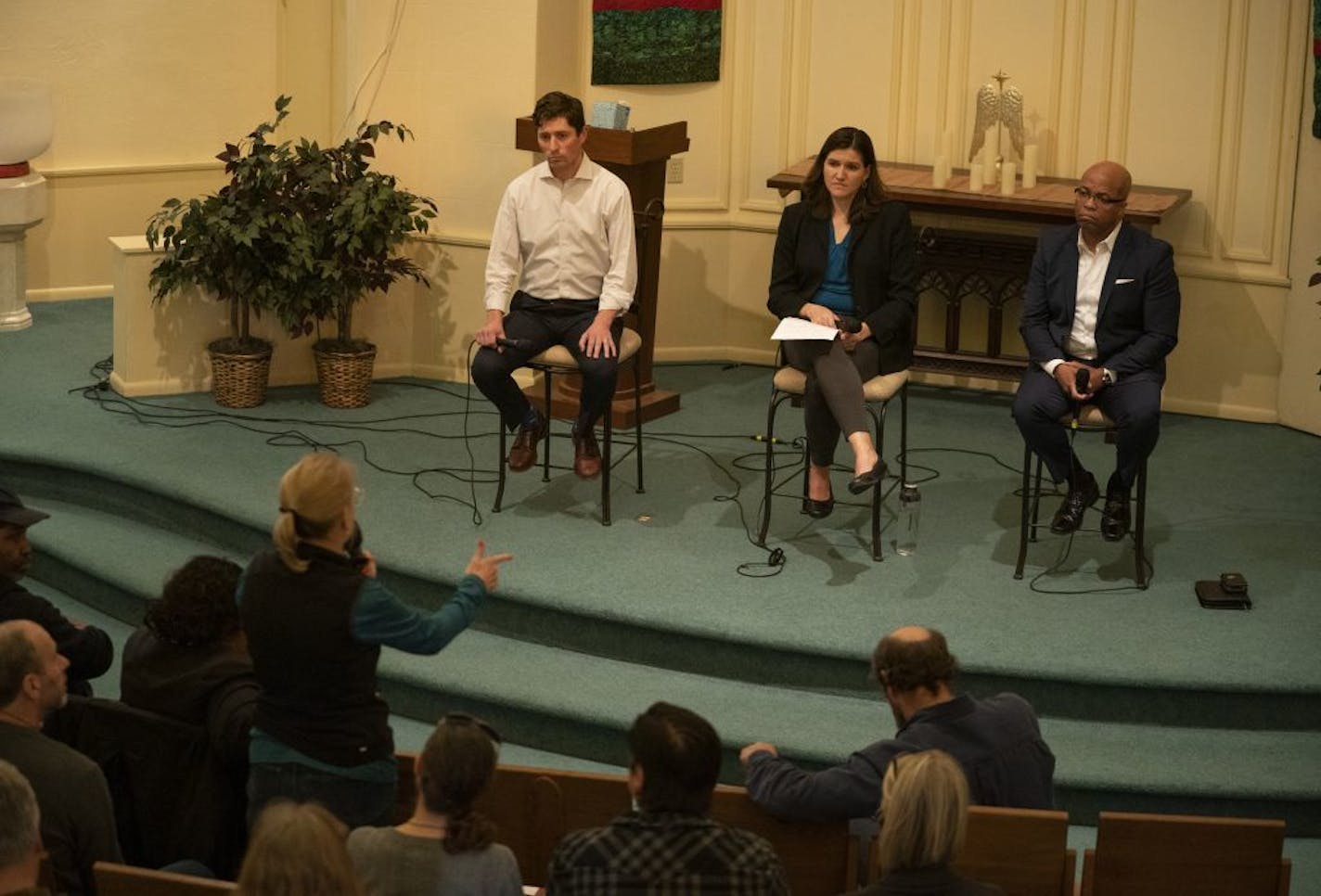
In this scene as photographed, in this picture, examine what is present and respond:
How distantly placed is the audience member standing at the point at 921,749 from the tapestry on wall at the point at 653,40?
472cm

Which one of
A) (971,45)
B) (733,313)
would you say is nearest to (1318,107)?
(971,45)

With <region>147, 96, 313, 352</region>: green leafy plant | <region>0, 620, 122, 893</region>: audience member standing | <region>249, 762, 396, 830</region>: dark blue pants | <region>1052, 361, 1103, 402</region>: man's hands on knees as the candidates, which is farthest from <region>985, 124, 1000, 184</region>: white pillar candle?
<region>0, 620, 122, 893</region>: audience member standing

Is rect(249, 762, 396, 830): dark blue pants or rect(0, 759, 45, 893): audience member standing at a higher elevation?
rect(0, 759, 45, 893): audience member standing

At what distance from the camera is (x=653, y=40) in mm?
8281

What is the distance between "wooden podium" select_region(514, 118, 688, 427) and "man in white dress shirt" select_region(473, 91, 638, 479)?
36 cm

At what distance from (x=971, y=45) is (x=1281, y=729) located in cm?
355

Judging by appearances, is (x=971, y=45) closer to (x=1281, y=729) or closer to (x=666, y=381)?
(x=666, y=381)

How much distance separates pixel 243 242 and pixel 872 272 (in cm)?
243

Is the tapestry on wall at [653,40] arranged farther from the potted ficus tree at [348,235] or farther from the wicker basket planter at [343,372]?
the wicker basket planter at [343,372]

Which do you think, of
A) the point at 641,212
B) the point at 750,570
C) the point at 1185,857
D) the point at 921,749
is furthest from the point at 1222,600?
the point at 641,212

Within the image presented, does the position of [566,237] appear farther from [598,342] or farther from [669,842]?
[669,842]

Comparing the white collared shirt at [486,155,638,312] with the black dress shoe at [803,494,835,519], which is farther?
the white collared shirt at [486,155,638,312]

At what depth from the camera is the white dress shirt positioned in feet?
20.7

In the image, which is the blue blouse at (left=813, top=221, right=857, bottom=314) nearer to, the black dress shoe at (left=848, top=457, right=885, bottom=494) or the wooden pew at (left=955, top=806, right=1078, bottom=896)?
the black dress shoe at (left=848, top=457, right=885, bottom=494)
